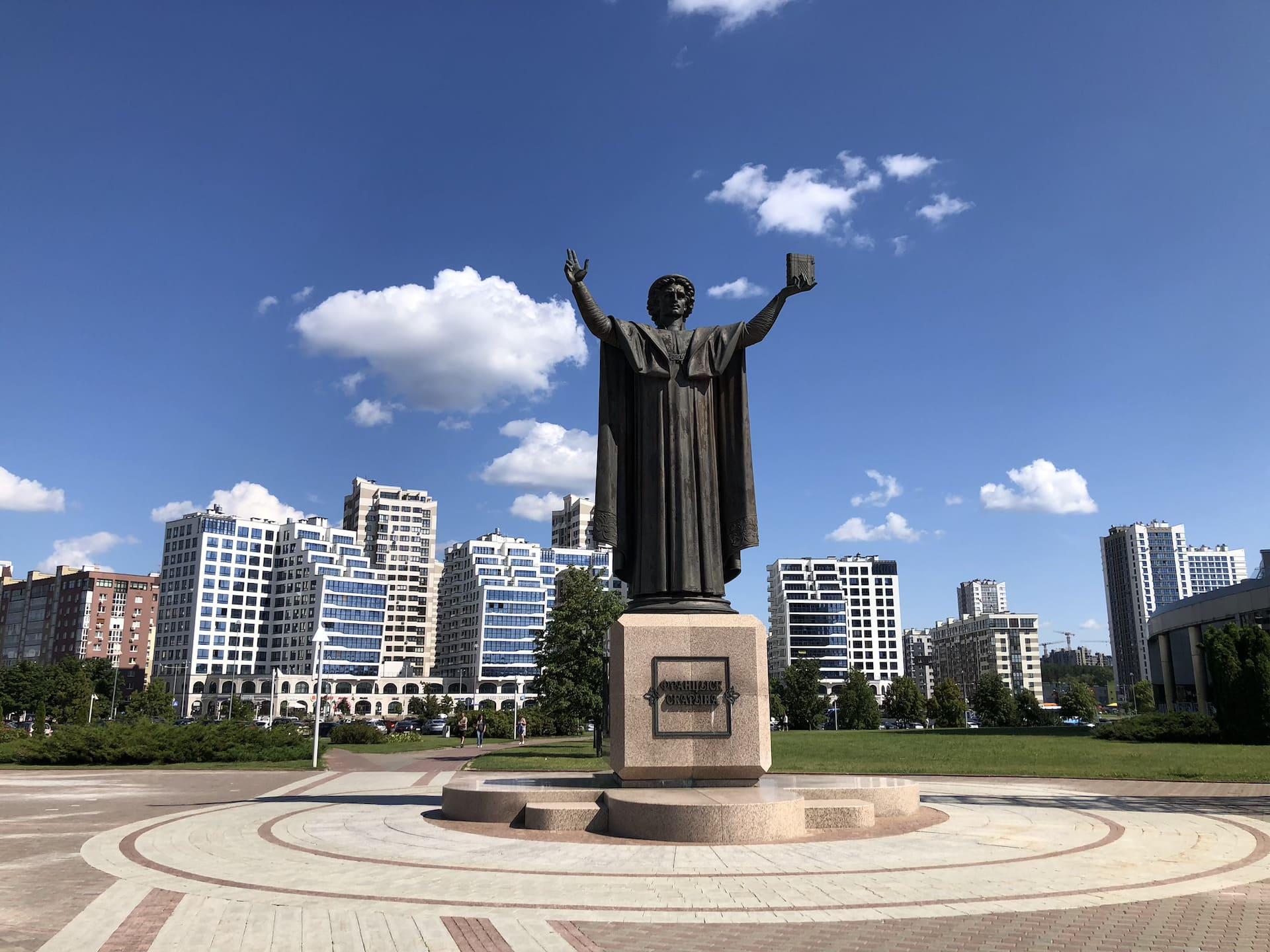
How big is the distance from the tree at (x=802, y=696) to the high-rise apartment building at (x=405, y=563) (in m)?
99.3

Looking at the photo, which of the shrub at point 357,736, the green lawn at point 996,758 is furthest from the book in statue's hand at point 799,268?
the shrub at point 357,736

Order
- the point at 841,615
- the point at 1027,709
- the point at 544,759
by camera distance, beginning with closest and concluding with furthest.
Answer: the point at 544,759, the point at 1027,709, the point at 841,615

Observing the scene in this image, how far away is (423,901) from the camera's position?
7.87m

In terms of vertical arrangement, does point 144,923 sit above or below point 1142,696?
above

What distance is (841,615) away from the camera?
16725 cm

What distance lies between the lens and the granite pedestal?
1285cm

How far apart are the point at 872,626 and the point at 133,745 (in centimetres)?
15609

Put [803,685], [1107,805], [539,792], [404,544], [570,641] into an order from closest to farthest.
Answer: [539,792]
[1107,805]
[570,641]
[803,685]
[404,544]

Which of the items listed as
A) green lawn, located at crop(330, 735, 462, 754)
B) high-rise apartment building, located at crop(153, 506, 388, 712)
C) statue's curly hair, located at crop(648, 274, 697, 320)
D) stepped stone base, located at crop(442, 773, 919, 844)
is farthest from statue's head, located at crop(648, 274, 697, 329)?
high-rise apartment building, located at crop(153, 506, 388, 712)

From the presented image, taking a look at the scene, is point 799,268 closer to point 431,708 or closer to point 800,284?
point 800,284

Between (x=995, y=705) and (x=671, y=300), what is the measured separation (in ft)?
290

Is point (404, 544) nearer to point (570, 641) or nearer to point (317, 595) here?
point (317, 595)

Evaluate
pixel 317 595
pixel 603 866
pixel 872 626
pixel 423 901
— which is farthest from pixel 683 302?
pixel 872 626

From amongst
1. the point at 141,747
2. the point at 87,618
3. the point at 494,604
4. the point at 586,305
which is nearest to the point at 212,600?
the point at 87,618
